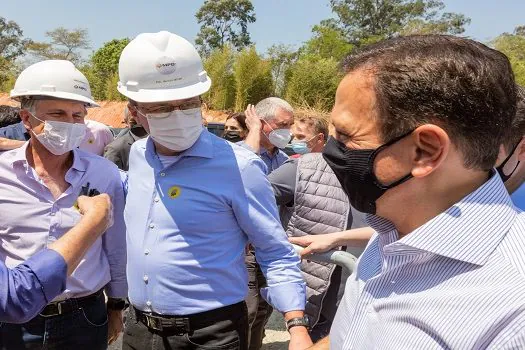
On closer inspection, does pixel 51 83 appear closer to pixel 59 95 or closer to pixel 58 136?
pixel 59 95

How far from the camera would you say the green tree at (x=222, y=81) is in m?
21.2

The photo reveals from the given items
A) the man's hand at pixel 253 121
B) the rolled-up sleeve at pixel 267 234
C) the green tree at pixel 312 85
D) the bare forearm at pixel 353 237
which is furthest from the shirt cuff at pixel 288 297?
the green tree at pixel 312 85

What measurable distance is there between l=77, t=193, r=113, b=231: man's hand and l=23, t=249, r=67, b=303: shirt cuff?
0.26 meters

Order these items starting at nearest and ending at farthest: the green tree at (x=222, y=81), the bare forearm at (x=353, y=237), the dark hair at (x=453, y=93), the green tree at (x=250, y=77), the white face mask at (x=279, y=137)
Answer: the dark hair at (x=453, y=93) → the bare forearm at (x=353, y=237) → the white face mask at (x=279, y=137) → the green tree at (x=250, y=77) → the green tree at (x=222, y=81)

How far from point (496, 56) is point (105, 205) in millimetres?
1488

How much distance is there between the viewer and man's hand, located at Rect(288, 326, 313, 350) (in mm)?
1872

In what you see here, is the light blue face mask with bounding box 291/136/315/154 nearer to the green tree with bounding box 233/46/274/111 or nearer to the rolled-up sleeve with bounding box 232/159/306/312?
the rolled-up sleeve with bounding box 232/159/306/312

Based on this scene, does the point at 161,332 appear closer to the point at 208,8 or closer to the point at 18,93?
the point at 18,93

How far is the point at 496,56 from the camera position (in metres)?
1.07

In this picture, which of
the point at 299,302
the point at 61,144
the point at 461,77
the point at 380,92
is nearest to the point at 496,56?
the point at 461,77

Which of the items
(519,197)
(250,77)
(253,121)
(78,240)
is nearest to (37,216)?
(78,240)

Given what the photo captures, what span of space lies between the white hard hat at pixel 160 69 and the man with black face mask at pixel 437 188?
1081 millimetres

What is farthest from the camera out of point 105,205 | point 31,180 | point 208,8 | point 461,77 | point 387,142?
point 208,8

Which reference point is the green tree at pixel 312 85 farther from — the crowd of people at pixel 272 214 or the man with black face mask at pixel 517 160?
the man with black face mask at pixel 517 160
